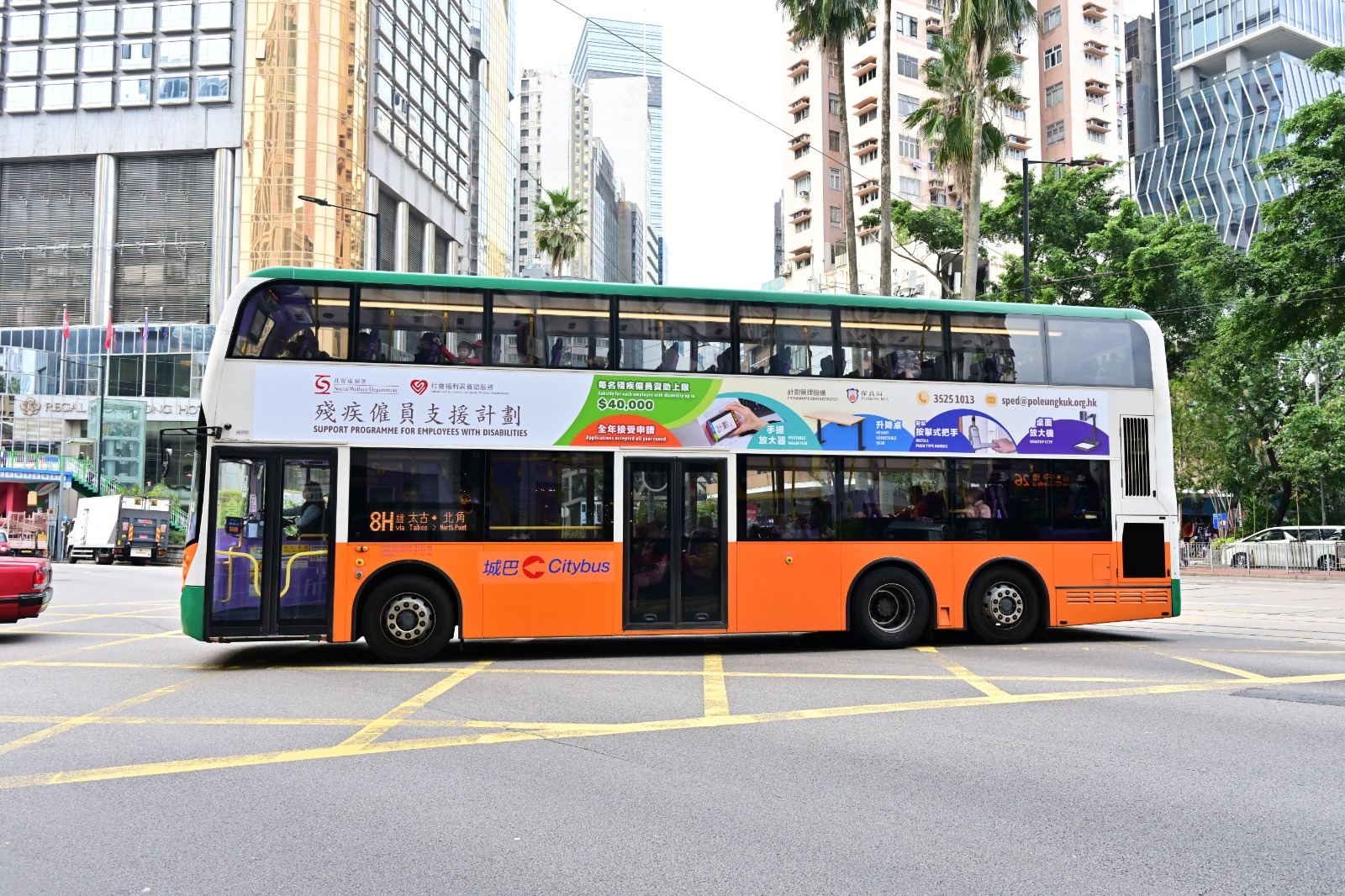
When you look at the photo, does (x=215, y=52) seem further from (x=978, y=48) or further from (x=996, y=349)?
(x=996, y=349)

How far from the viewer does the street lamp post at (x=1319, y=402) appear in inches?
1535

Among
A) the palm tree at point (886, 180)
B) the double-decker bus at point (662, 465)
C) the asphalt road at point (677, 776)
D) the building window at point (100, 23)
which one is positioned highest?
the building window at point (100, 23)

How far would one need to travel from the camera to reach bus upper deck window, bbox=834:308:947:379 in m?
12.5

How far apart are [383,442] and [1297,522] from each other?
42.4 metres

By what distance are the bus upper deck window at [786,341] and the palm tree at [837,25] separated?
13.4 m

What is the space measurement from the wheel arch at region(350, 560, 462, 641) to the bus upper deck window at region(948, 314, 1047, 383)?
6332mm

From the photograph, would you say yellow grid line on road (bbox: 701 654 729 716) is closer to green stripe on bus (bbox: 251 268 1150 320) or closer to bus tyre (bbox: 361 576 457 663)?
bus tyre (bbox: 361 576 457 663)

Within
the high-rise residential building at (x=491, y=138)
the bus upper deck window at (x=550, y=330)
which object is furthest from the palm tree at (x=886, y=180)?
the high-rise residential building at (x=491, y=138)

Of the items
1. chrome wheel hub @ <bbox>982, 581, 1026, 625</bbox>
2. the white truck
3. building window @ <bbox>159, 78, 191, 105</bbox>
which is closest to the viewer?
chrome wheel hub @ <bbox>982, 581, 1026, 625</bbox>

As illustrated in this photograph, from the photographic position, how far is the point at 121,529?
151 ft

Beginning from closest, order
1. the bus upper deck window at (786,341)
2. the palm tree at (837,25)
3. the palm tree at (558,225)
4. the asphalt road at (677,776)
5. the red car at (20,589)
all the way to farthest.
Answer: the asphalt road at (677,776)
the bus upper deck window at (786,341)
the red car at (20,589)
the palm tree at (837,25)
the palm tree at (558,225)

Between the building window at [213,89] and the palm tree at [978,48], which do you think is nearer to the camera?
the palm tree at [978,48]

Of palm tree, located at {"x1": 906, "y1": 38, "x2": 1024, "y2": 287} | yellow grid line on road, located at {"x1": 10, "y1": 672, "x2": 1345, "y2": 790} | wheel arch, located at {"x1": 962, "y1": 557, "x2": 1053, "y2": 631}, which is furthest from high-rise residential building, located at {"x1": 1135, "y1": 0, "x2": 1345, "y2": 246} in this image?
yellow grid line on road, located at {"x1": 10, "y1": 672, "x2": 1345, "y2": 790}

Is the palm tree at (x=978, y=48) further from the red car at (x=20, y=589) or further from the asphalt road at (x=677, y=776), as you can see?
the red car at (x=20, y=589)
